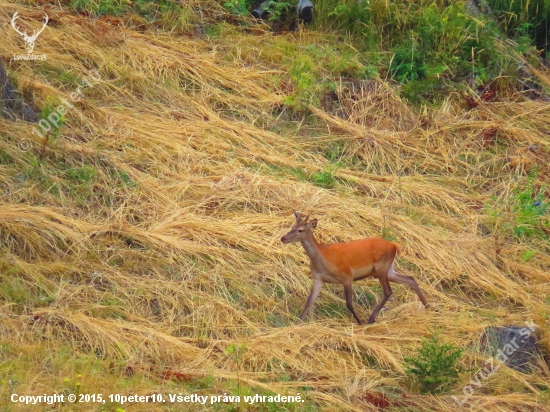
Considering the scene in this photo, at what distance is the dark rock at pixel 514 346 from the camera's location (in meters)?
7.71

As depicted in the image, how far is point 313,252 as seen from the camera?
8367mm

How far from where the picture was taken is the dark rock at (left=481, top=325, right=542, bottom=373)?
771 centimetres

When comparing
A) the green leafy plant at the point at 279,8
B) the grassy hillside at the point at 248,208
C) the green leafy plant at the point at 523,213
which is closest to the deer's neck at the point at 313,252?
the grassy hillside at the point at 248,208

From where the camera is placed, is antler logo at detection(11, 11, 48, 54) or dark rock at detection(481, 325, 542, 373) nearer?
dark rock at detection(481, 325, 542, 373)

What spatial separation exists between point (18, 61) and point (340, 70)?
143 inches

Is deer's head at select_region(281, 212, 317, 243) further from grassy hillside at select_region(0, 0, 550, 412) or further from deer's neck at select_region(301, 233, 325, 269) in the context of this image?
grassy hillside at select_region(0, 0, 550, 412)

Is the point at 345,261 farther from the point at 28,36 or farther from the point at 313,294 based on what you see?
the point at 28,36

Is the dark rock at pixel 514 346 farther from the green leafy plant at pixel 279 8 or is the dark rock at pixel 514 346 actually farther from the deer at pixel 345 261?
the green leafy plant at pixel 279 8

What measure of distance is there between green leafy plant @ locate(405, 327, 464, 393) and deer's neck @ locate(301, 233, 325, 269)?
1345 millimetres

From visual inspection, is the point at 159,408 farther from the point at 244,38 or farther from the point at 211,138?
the point at 244,38

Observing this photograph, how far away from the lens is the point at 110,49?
11.3 meters

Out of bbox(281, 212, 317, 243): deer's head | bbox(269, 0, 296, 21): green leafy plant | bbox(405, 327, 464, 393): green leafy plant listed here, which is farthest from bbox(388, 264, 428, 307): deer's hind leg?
bbox(269, 0, 296, 21): green leafy plant

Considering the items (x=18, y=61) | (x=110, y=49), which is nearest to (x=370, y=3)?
(x=110, y=49)

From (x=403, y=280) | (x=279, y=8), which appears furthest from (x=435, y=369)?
(x=279, y=8)
